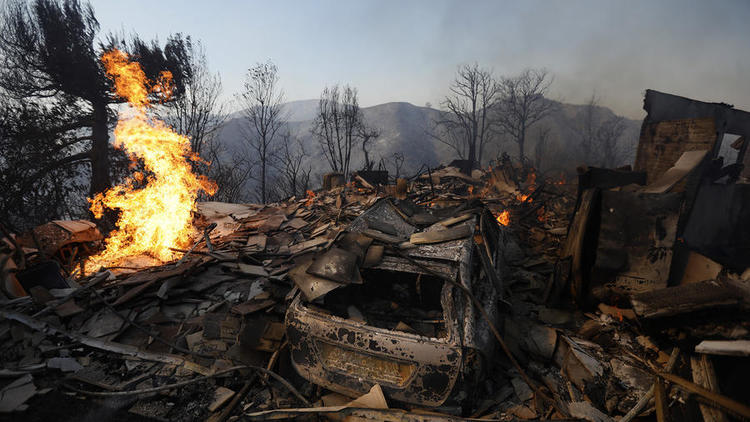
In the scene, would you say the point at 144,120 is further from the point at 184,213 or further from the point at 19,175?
the point at 19,175

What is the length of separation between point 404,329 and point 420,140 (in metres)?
66.8

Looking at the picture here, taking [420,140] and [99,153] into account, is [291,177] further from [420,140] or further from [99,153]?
[420,140]

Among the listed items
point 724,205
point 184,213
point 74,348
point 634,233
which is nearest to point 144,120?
point 184,213

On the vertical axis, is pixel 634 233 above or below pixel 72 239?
above

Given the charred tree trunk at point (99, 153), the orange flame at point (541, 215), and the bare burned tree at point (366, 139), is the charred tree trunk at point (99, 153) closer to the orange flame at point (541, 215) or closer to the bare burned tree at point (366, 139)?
the bare burned tree at point (366, 139)

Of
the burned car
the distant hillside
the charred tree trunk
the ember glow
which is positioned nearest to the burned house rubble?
the burned car

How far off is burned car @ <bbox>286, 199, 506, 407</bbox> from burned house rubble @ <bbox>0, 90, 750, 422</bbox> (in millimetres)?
18

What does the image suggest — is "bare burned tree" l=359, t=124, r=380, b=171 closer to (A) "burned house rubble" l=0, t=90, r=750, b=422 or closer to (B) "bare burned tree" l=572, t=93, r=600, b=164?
(A) "burned house rubble" l=0, t=90, r=750, b=422

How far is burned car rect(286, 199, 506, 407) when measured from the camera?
253 cm

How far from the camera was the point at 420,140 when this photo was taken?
218 ft

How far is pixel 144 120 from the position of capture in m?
9.45

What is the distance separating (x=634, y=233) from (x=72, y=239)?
1165 centimetres

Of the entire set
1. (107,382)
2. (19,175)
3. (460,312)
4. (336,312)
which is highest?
(19,175)

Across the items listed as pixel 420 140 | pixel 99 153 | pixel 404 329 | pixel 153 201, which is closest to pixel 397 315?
pixel 404 329
